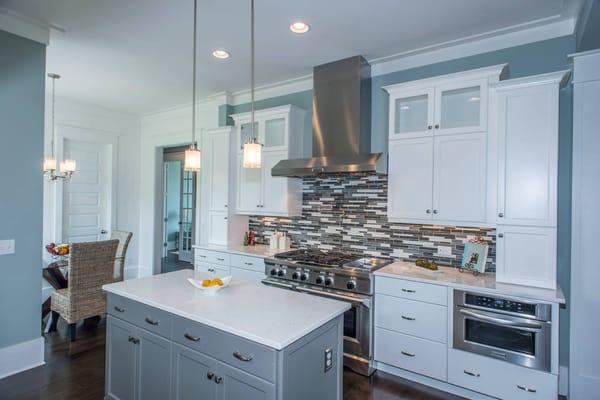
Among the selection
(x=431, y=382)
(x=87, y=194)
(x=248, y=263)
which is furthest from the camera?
(x=87, y=194)

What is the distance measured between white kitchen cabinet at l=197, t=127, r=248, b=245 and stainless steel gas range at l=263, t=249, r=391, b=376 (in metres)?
1.12

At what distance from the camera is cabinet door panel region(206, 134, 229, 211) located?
4.54m

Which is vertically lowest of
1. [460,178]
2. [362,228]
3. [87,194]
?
[362,228]

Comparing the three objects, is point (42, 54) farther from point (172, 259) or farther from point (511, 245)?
point (511, 245)

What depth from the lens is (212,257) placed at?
441 centimetres

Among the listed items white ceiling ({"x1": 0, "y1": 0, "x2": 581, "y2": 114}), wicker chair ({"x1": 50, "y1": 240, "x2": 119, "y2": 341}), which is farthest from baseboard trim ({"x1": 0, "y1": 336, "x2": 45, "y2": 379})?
white ceiling ({"x1": 0, "y1": 0, "x2": 581, "y2": 114})

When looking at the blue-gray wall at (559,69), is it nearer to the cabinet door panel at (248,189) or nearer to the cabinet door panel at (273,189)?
the cabinet door panel at (273,189)

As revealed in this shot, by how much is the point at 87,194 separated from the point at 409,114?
5105mm

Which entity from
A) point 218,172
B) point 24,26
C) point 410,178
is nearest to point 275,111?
point 218,172

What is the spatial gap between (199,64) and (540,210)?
3525 millimetres

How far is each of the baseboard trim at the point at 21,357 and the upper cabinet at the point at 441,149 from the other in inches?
137

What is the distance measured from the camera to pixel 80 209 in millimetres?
5520

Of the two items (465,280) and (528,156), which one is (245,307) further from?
(528,156)

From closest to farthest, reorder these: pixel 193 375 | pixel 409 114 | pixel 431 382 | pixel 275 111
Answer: pixel 193 375, pixel 431 382, pixel 409 114, pixel 275 111
